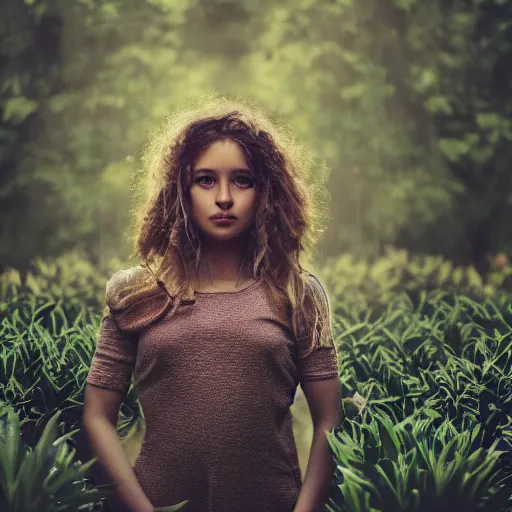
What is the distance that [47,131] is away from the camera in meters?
7.09

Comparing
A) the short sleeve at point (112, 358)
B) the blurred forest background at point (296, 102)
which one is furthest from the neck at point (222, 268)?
the blurred forest background at point (296, 102)

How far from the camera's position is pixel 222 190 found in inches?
82.9

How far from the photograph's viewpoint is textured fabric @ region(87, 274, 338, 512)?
2.03 m

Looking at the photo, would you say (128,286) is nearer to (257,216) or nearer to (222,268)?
(222,268)

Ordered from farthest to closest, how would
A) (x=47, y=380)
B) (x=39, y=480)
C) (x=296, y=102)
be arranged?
(x=296, y=102)
(x=47, y=380)
(x=39, y=480)

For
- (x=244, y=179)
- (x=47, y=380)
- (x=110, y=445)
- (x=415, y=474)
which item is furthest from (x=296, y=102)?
(x=415, y=474)

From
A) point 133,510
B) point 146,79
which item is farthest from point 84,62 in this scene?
point 133,510

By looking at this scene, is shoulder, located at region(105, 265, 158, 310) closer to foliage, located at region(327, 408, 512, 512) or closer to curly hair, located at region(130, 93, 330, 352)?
curly hair, located at region(130, 93, 330, 352)

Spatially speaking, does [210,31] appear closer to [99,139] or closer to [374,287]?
[99,139]

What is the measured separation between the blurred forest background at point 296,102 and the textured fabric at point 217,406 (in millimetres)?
4946

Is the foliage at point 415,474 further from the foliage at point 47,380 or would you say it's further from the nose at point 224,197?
the foliage at point 47,380

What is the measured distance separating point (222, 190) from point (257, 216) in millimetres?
127

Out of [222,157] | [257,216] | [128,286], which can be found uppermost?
[222,157]

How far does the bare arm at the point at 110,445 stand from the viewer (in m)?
2.04
